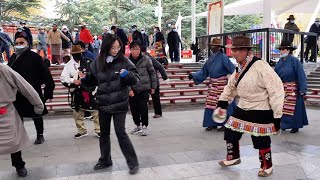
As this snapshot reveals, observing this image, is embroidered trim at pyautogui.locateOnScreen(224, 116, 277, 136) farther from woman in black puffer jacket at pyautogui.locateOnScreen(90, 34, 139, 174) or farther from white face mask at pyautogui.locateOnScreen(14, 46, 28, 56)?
white face mask at pyautogui.locateOnScreen(14, 46, 28, 56)

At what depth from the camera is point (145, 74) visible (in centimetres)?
704

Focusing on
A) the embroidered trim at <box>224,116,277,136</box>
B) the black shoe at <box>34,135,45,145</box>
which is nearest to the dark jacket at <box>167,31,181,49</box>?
the black shoe at <box>34,135,45,145</box>

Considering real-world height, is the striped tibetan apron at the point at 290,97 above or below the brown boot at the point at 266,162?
above

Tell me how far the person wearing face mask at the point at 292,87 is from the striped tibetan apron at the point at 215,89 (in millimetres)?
1104

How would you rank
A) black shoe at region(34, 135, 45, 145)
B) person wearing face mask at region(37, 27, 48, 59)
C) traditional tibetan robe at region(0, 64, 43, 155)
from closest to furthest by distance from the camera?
traditional tibetan robe at region(0, 64, 43, 155) < black shoe at region(34, 135, 45, 145) < person wearing face mask at region(37, 27, 48, 59)

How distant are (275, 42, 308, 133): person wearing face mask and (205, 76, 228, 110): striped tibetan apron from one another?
1.10 m

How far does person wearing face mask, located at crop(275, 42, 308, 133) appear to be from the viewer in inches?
276

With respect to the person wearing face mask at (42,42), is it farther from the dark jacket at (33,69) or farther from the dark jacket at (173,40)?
the dark jacket at (33,69)

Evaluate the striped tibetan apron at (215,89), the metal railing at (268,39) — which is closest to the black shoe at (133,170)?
the striped tibetan apron at (215,89)

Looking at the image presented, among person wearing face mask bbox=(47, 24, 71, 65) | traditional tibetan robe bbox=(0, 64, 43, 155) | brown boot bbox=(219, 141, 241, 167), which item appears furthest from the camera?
person wearing face mask bbox=(47, 24, 71, 65)

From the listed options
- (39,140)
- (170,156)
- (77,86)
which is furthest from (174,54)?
(170,156)

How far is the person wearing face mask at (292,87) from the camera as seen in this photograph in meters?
7.00

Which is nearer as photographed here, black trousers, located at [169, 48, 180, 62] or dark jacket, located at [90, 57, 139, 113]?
dark jacket, located at [90, 57, 139, 113]

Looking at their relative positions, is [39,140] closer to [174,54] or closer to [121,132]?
[121,132]
